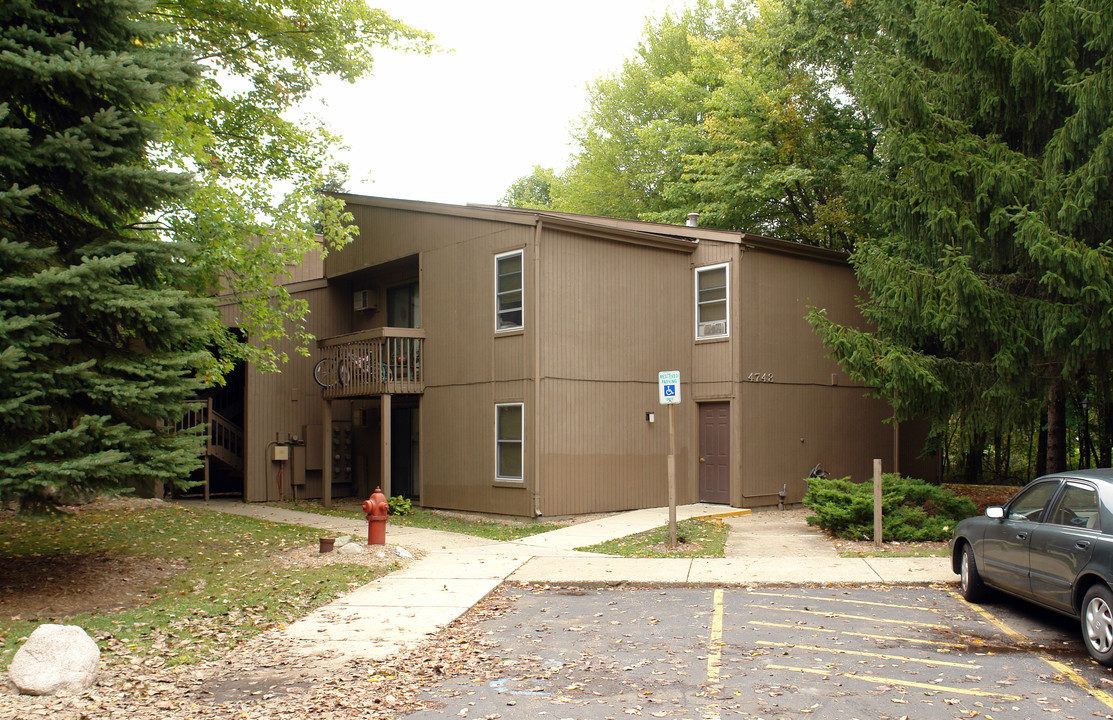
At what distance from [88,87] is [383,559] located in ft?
21.2

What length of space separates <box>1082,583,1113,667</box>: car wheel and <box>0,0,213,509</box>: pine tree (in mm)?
8324

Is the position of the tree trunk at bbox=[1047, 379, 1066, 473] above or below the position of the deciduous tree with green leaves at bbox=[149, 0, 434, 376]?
below

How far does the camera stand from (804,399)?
18.8 m

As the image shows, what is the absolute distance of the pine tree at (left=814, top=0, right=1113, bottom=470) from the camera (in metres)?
12.6

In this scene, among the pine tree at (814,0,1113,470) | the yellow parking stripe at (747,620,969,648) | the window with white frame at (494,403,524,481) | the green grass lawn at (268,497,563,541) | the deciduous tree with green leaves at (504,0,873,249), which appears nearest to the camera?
the yellow parking stripe at (747,620,969,648)

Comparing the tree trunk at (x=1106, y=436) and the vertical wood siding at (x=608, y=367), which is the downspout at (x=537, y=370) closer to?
the vertical wood siding at (x=608, y=367)

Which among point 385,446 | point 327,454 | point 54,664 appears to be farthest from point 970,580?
point 327,454

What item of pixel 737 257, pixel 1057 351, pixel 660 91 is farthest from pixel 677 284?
pixel 660 91

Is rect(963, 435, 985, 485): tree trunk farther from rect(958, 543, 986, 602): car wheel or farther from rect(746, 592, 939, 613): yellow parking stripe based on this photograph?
rect(746, 592, 939, 613): yellow parking stripe

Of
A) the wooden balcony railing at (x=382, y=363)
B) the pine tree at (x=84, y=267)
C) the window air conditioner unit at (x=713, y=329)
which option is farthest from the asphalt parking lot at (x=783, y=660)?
the wooden balcony railing at (x=382, y=363)

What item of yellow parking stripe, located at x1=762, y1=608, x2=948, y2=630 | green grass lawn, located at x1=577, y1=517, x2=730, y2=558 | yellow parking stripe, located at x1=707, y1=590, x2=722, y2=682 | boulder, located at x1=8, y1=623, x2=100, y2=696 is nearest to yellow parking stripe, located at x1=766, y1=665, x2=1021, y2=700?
yellow parking stripe, located at x1=707, y1=590, x2=722, y2=682

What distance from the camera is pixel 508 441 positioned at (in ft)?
53.8

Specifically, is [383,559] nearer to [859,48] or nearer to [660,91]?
[859,48]

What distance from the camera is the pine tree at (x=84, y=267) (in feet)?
27.0
